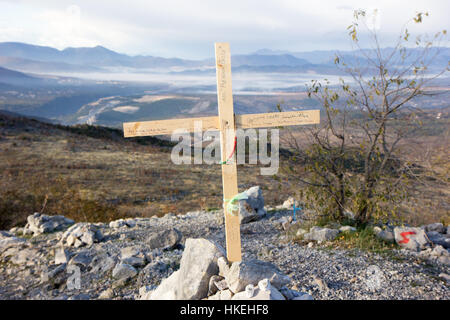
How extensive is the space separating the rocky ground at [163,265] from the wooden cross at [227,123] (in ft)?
4.50

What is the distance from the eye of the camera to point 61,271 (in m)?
5.60

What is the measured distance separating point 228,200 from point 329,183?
3.62m

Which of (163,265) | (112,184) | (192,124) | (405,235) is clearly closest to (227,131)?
(192,124)

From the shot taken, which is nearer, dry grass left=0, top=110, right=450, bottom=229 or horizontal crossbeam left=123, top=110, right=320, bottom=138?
horizontal crossbeam left=123, top=110, right=320, bottom=138

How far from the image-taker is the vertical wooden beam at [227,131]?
12.0 feet

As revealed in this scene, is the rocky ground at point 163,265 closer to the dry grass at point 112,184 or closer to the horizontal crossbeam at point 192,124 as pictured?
the dry grass at point 112,184

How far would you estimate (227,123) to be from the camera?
3.75 meters

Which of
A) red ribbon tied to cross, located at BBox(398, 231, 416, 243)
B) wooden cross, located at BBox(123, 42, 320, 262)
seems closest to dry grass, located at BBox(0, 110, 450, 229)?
red ribbon tied to cross, located at BBox(398, 231, 416, 243)

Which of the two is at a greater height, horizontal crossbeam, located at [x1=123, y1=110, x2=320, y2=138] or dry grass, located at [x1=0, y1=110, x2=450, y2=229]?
horizontal crossbeam, located at [x1=123, y1=110, x2=320, y2=138]

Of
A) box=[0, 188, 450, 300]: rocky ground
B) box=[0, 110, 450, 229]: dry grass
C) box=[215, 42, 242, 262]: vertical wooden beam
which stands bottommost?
box=[0, 110, 450, 229]: dry grass

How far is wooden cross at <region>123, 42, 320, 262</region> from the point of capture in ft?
12.1

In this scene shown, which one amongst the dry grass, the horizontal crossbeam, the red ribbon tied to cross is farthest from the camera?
the dry grass

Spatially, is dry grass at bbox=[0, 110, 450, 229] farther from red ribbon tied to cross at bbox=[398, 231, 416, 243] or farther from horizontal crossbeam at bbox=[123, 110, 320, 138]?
horizontal crossbeam at bbox=[123, 110, 320, 138]
